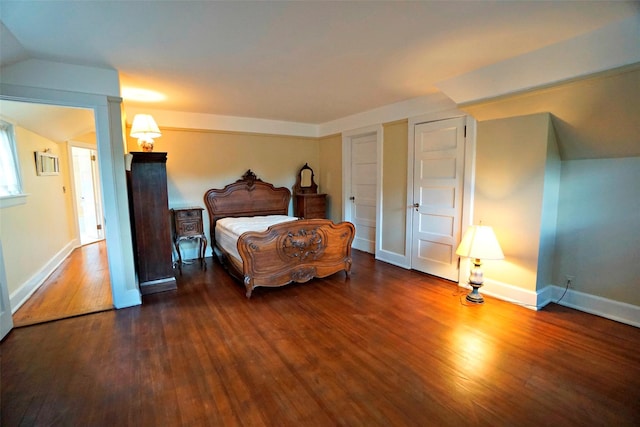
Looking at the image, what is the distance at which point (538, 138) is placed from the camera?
2842 mm

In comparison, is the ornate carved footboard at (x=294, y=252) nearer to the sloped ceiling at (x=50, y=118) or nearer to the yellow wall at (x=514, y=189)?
the yellow wall at (x=514, y=189)

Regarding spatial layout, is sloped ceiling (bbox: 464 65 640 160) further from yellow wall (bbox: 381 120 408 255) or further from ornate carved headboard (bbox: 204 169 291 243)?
ornate carved headboard (bbox: 204 169 291 243)

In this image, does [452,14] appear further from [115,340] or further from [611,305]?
[115,340]

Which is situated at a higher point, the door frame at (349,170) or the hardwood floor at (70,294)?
the door frame at (349,170)

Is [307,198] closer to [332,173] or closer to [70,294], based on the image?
[332,173]

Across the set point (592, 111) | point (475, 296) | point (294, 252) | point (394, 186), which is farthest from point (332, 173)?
point (592, 111)

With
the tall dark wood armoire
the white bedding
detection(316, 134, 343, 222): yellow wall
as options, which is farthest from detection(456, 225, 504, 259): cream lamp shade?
the tall dark wood armoire

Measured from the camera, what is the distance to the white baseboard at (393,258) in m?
4.36

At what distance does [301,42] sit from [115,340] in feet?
9.27

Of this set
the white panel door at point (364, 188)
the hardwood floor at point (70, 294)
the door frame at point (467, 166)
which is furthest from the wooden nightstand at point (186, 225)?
the door frame at point (467, 166)

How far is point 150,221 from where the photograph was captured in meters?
3.48

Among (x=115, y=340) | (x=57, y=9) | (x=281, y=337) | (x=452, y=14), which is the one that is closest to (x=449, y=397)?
(x=281, y=337)

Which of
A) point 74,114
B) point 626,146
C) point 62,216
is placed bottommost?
point 62,216

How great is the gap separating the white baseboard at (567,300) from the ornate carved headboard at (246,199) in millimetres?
3598
